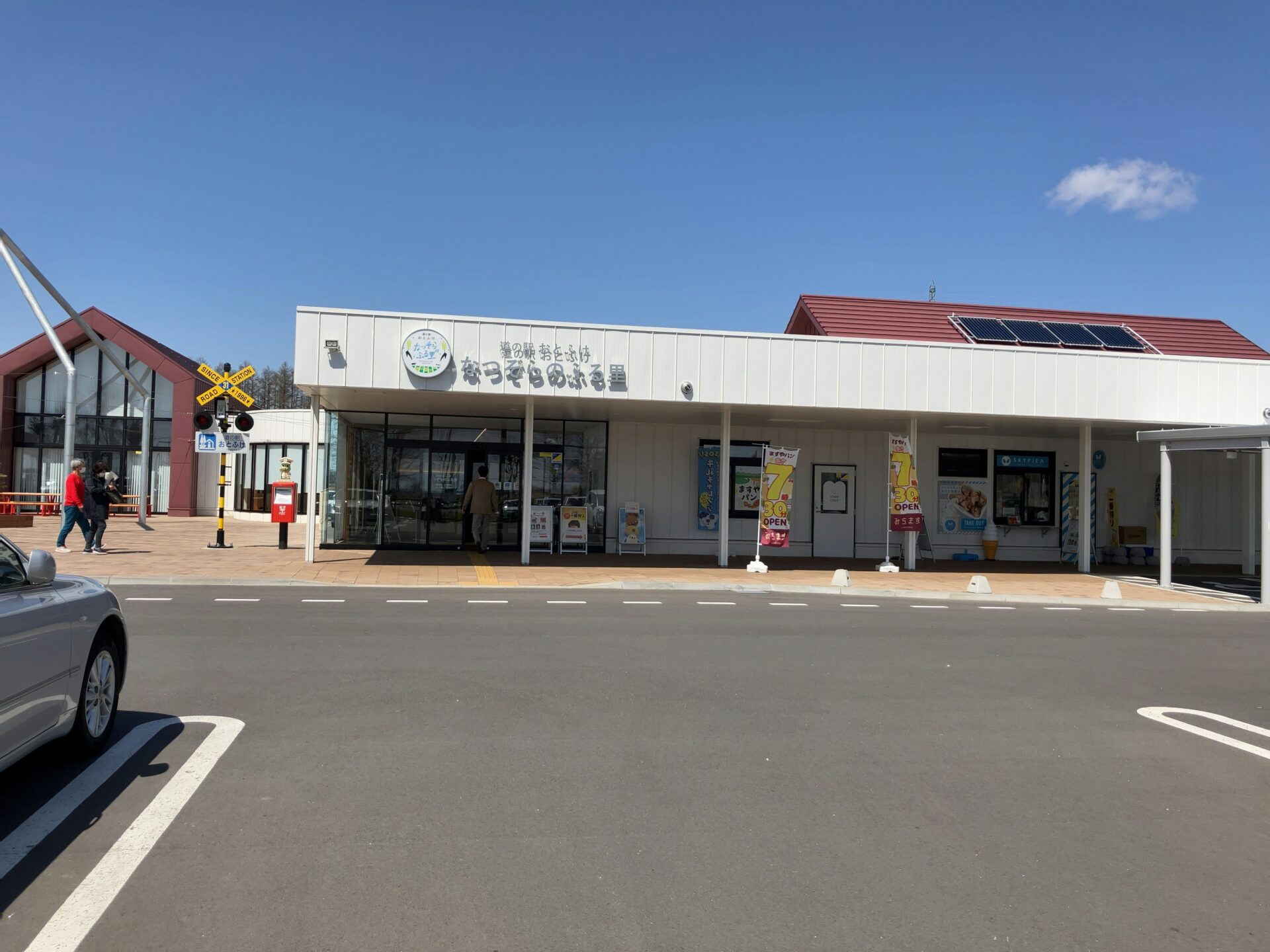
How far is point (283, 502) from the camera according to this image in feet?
66.4

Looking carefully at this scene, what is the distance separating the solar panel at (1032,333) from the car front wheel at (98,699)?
856 inches

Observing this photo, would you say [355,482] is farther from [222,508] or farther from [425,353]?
[425,353]

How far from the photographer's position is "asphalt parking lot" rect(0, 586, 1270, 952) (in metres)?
3.56

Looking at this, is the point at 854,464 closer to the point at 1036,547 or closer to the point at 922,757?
the point at 1036,547

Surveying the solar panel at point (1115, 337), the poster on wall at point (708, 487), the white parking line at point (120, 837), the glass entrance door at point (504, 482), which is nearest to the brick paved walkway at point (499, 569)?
the poster on wall at point (708, 487)

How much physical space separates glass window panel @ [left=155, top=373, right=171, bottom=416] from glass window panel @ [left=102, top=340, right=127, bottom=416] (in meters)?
1.42

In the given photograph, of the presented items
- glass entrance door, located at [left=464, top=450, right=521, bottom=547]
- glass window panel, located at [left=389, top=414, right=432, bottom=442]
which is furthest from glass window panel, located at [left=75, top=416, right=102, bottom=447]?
glass entrance door, located at [left=464, top=450, right=521, bottom=547]

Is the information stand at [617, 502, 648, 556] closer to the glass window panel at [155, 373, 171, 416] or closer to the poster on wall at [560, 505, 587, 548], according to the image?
the poster on wall at [560, 505, 587, 548]

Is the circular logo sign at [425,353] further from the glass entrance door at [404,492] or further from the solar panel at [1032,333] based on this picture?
the solar panel at [1032,333]

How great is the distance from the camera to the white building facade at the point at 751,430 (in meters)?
16.1

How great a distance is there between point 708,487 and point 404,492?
22.1ft

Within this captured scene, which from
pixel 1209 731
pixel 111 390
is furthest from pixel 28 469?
pixel 1209 731

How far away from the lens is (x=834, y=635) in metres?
10.5

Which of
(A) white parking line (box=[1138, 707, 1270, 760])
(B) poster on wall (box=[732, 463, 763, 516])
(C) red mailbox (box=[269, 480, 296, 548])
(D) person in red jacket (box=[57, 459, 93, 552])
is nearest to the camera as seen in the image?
(A) white parking line (box=[1138, 707, 1270, 760])
